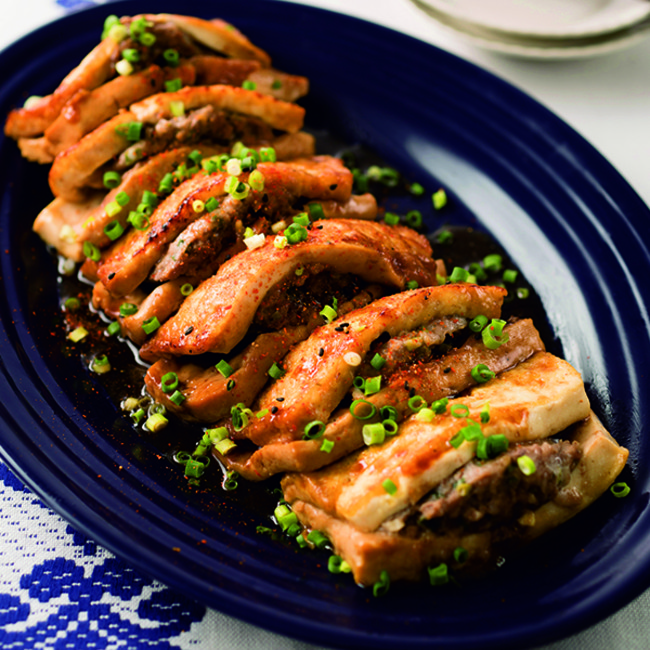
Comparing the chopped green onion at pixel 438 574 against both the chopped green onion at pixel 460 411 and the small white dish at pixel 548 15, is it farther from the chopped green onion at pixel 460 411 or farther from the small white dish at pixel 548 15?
the small white dish at pixel 548 15

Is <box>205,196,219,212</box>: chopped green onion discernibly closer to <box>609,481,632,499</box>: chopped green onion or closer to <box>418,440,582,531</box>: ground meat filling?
<box>418,440,582,531</box>: ground meat filling

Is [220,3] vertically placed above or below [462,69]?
above

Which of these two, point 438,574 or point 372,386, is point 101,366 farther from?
point 438,574

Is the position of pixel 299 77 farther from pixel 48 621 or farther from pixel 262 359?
pixel 48 621

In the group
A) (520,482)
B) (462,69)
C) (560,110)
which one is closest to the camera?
(520,482)

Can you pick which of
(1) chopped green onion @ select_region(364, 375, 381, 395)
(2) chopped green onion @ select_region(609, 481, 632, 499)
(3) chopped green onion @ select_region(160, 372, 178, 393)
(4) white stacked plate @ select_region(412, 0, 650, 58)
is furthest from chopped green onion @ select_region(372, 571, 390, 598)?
(4) white stacked plate @ select_region(412, 0, 650, 58)

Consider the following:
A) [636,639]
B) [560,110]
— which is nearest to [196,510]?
[636,639]

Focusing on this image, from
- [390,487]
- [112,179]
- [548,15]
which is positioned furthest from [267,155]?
[548,15]
